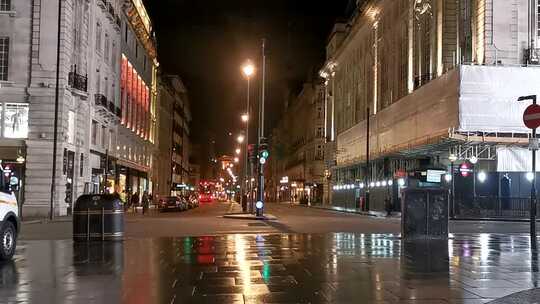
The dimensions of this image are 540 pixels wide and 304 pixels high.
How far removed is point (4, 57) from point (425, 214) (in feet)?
102

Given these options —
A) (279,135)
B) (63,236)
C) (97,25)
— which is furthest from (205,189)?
(63,236)

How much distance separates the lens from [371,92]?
68.7 m

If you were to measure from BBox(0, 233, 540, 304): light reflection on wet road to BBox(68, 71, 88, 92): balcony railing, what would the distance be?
2572 centimetres

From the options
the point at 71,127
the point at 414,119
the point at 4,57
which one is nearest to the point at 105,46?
the point at 71,127

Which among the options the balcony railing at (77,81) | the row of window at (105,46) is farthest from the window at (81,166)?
the row of window at (105,46)

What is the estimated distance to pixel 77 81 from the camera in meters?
44.8

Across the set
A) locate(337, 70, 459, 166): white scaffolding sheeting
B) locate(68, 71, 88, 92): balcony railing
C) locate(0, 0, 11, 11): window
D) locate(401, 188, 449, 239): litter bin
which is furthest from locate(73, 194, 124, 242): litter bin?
locate(0, 0, 11, 11): window

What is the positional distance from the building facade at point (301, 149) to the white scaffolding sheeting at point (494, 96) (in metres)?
55.3

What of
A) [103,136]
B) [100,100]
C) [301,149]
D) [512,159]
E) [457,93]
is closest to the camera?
[457,93]

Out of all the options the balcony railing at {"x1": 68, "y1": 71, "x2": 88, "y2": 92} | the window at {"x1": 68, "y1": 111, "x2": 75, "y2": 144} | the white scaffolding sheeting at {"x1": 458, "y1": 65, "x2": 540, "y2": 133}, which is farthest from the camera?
the window at {"x1": 68, "y1": 111, "x2": 75, "y2": 144}

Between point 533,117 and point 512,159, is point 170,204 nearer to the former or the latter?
point 512,159

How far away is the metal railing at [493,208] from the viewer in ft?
141

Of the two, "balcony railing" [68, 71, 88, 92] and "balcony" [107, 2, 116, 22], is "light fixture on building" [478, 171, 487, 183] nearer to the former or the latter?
"balcony railing" [68, 71, 88, 92]

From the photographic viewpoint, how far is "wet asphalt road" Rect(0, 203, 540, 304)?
33.3 feet
